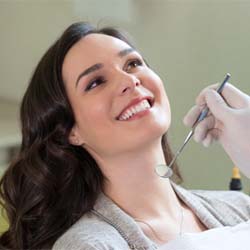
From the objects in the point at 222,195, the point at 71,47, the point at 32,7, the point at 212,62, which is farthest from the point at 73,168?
the point at 32,7

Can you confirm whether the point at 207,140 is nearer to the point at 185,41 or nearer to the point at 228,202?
the point at 228,202

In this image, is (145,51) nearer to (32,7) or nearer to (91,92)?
(32,7)

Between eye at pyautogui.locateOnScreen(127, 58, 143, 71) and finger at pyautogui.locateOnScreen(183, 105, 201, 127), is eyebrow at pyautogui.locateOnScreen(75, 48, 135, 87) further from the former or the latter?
finger at pyautogui.locateOnScreen(183, 105, 201, 127)

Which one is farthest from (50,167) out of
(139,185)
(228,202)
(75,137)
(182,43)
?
(182,43)

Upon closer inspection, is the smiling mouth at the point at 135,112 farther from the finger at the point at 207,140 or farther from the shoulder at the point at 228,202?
the shoulder at the point at 228,202

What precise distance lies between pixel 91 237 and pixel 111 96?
1.02ft

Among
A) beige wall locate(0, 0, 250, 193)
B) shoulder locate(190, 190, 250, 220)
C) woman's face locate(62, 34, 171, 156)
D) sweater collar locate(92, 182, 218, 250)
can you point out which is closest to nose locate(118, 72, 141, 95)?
woman's face locate(62, 34, 171, 156)

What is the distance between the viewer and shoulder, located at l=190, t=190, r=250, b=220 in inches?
52.2

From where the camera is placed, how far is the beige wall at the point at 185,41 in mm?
1796

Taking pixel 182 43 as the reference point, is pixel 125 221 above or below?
below

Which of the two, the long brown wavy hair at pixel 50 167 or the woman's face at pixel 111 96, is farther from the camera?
the long brown wavy hair at pixel 50 167

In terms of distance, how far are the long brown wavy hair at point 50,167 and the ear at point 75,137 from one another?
0.01 meters

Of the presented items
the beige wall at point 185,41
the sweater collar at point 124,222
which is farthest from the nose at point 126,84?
the beige wall at point 185,41

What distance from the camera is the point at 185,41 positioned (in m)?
1.90
